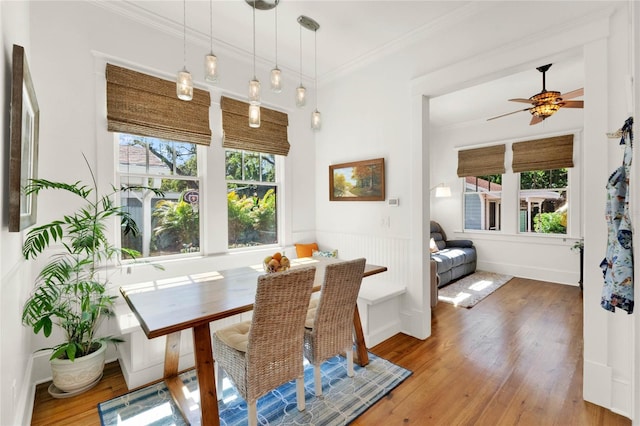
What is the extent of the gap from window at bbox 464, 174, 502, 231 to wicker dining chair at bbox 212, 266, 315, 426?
536 cm

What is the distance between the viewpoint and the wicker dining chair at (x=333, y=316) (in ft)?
6.43

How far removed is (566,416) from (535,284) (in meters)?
3.57

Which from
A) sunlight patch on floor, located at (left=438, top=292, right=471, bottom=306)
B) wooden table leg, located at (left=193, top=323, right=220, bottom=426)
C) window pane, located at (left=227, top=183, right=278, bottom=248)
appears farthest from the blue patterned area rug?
sunlight patch on floor, located at (left=438, top=292, right=471, bottom=306)

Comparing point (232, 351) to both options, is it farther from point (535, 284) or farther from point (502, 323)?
point (535, 284)

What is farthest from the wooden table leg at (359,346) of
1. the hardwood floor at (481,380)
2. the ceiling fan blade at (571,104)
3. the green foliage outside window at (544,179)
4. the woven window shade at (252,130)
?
the green foliage outside window at (544,179)

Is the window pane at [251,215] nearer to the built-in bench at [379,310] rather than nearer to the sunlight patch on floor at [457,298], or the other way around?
the built-in bench at [379,310]

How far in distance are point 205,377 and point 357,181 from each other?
8.62 ft

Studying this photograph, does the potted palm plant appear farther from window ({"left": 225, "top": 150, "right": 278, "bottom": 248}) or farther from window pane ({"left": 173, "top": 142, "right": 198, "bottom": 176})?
window ({"left": 225, "top": 150, "right": 278, "bottom": 248})

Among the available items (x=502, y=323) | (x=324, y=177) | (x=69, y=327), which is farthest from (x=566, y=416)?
(x=69, y=327)

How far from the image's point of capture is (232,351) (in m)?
1.75

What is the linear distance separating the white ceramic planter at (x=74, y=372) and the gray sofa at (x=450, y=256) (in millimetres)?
3955

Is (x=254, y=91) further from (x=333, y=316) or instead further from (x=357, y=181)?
(x=357, y=181)

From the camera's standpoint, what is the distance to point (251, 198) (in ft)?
12.1

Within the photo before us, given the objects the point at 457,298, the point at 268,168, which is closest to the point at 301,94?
the point at 268,168
